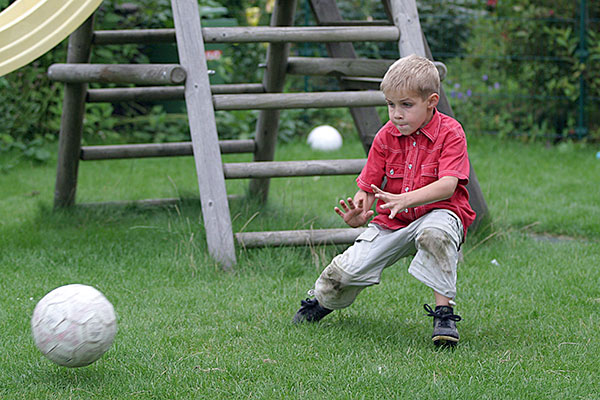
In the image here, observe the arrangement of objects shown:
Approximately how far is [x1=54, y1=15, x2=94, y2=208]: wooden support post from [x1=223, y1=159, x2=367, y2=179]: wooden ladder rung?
1433 millimetres

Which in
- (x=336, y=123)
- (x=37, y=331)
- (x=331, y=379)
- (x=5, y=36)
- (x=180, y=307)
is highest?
(x=5, y=36)

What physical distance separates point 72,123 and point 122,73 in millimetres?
874

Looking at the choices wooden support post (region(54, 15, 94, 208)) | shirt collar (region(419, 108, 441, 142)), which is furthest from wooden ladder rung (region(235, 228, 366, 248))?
wooden support post (region(54, 15, 94, 208))

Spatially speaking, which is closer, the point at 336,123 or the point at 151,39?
the point at 151,39

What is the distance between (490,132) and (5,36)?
6101mm

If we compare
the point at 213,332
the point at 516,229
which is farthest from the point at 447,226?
the point at 516,229

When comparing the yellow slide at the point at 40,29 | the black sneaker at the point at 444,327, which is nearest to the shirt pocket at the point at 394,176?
the black sneaker at the point at 444,327

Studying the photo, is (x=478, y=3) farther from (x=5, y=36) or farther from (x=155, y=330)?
(x=155, y=330)

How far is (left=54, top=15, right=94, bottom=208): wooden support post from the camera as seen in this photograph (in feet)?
15.8

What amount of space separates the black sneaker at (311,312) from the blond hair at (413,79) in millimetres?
905

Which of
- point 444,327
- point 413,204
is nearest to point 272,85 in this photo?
point 413,204

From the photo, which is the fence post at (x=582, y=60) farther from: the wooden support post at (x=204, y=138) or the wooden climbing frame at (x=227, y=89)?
the wooden support post at (x=204, y=138)

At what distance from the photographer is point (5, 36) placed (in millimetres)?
3789

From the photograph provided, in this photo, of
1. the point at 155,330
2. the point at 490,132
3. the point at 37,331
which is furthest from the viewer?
the point at 490,132
